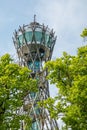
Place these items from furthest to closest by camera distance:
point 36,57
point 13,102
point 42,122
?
point 36,57 → point 42,122 → point 13,102

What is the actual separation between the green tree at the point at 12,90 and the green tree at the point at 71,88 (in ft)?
4.65

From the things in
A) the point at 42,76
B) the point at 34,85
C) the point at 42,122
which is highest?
the point at 42,76

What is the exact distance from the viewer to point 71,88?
750 inches

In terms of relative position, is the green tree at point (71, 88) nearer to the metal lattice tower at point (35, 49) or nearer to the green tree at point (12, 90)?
the green tree at point (12, 90)

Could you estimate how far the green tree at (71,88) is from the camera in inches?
717

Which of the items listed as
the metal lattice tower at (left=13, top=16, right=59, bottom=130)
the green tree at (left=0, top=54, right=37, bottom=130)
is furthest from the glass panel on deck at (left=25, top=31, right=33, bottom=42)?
the green tree at (left=0, top=54, right=37, bottom=130)

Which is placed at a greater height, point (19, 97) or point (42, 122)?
point (42, 122)

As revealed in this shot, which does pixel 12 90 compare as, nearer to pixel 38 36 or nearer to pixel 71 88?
pixel 71 88

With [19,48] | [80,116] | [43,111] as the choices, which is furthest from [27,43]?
[80,116]

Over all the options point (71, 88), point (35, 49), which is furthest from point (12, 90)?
point (35, 49)

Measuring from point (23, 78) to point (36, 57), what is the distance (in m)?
29.7

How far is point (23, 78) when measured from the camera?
20.9m

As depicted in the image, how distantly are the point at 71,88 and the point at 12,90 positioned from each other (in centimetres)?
329

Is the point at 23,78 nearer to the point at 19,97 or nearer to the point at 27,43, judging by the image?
the point at 19,97
